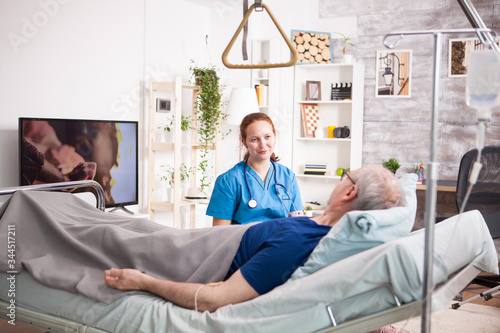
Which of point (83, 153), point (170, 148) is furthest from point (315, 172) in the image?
point (83, 153)

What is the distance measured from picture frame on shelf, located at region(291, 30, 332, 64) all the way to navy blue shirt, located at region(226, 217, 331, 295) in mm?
3659

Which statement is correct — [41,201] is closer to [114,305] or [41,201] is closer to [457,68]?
[114,305]

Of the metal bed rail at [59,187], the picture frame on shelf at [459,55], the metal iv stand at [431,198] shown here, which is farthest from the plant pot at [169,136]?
the metal iv stand at [431,198]

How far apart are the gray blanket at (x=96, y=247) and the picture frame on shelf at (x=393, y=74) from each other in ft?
11.5

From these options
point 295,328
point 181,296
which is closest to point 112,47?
point 181,296

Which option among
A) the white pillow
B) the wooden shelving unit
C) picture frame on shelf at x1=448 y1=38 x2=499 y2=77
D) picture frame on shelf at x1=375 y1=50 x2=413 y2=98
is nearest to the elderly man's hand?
the white pillow

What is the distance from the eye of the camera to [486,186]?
344cm

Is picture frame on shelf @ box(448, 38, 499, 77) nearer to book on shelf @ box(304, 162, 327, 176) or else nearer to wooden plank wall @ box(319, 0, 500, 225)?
wooden plank wall @ box(319, 0, 500, 225)

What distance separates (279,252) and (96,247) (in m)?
0.81

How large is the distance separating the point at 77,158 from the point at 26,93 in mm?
568

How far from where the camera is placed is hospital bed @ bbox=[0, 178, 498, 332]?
1.33 m

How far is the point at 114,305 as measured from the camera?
5.53 ft

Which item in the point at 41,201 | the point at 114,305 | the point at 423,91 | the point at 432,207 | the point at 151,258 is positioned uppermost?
the point at 423,91

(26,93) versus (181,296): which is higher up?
(26,93)
